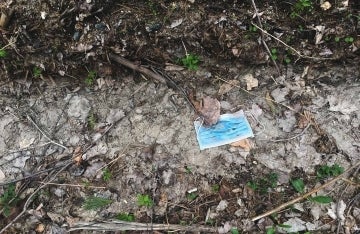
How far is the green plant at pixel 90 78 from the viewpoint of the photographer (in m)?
3.45

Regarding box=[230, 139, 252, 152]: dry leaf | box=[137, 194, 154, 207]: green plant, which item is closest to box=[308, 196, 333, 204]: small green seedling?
box=[230, 139, 252, 152]: dry leaf

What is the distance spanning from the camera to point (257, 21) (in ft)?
10.5

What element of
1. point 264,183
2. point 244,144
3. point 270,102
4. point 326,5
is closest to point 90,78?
point 244,144

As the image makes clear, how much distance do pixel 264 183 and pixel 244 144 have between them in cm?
33

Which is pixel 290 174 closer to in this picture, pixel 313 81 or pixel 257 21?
pixel 313 81

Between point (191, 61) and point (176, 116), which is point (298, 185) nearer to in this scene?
point (176, 116)

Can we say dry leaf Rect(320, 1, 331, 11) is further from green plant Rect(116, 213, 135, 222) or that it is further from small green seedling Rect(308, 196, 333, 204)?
green plant Rect(116, 213, 135, 222)

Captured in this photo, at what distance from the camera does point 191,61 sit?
10.9ft

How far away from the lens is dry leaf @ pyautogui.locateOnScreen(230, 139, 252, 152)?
313cm

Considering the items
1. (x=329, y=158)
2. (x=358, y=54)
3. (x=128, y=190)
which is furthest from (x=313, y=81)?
(x=128, y=190)

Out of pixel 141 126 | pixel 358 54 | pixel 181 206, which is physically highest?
pixel 358 54

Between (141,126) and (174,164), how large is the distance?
16.4 inches

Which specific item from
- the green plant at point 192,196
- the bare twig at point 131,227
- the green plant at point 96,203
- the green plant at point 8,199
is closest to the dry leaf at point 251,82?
the green plant at point 192,196

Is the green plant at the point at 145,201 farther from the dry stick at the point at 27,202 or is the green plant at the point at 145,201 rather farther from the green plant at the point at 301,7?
the green plant at the point at 301,7
